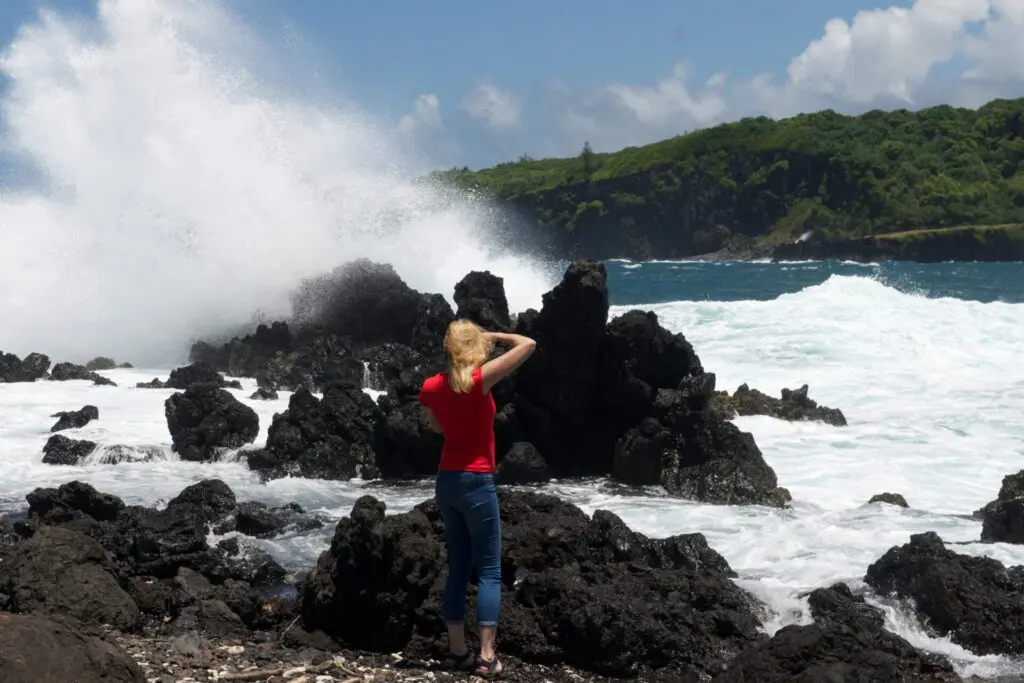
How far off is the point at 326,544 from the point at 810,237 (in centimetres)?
12677

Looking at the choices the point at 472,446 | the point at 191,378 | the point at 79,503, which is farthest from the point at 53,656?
the point at 191,378

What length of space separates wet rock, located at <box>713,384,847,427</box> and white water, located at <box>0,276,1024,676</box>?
471mm

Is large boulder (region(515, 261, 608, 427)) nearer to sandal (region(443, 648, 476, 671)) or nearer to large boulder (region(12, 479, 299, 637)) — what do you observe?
large boulder (region(12, 479, 299, 637))

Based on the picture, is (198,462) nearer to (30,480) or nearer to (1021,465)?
(30,480)

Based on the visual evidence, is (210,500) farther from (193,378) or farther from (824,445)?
(193,378)

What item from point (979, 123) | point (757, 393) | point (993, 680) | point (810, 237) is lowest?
point (993, 680)

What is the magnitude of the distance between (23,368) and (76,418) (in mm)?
8254

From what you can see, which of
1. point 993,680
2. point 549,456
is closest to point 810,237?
point 549,456

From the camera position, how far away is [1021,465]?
746 inches

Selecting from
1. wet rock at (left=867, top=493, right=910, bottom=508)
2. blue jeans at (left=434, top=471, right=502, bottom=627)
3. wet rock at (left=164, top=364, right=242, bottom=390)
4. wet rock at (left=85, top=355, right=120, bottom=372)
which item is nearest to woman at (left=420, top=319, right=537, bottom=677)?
blue jeans at (left=434, top=471, right=502, bottom=627)

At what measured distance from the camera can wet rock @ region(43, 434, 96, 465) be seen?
720 inches

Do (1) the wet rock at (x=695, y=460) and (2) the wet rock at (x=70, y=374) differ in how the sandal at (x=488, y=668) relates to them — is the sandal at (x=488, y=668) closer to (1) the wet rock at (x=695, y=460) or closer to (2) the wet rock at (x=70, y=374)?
(1) the wet rock at (x=695, y=460)

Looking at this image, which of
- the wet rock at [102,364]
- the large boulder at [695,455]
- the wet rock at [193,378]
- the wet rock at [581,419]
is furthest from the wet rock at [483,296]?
the wet rock at [102,364]

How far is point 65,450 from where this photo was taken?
60.7ft
